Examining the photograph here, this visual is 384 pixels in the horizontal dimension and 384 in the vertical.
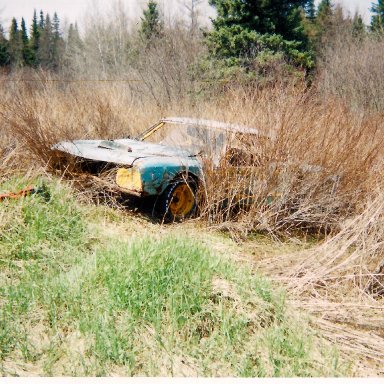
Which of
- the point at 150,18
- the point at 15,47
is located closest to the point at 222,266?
the point at 150,18

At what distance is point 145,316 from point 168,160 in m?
2.33

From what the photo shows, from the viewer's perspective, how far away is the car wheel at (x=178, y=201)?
15.2ft

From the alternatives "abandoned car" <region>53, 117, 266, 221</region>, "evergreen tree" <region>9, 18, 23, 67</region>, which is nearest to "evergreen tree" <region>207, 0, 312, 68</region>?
"abandoned car" <region>53, 117, 266, 221</region>

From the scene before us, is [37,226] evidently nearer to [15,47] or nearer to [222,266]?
[222,266]

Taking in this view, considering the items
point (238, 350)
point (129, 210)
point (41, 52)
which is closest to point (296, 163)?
point (129, 210)

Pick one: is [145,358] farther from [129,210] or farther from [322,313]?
[129,210]

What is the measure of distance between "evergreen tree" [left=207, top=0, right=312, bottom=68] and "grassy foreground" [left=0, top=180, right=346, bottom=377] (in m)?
15.1

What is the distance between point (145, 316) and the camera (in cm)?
259

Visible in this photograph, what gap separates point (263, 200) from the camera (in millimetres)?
4793

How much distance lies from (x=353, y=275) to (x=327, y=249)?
1.31 ft

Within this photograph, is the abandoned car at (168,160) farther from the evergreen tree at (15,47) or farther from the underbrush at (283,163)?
the evergreen tree at (15,47)

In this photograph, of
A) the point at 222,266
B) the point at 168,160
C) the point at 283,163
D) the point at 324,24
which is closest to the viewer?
the point at 222,266

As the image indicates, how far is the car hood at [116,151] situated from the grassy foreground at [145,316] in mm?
1422

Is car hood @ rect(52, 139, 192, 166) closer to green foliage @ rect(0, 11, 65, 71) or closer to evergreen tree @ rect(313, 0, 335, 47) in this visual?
evergreen tree @ rect(313, 0, 335, 47)
